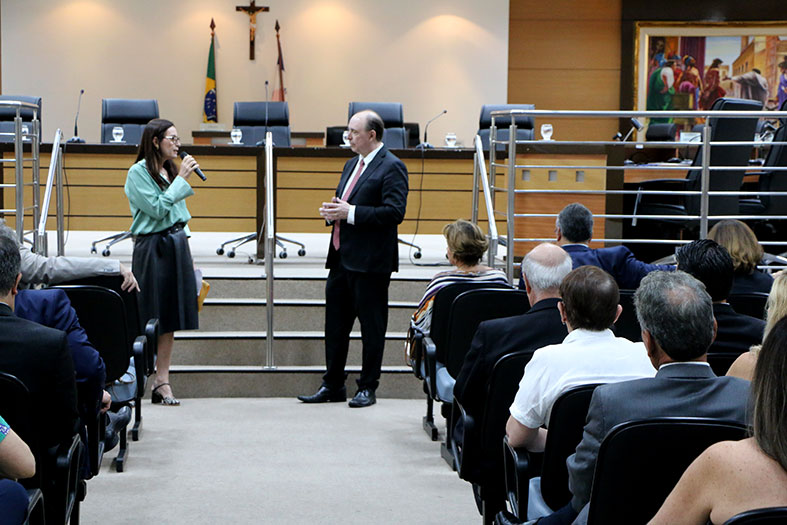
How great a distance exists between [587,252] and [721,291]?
107 cm

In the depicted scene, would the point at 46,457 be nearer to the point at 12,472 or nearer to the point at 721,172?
the point at 12,472

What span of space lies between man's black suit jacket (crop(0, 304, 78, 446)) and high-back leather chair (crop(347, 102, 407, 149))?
18.5ft

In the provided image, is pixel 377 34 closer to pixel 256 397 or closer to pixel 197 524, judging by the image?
pixel 256 397

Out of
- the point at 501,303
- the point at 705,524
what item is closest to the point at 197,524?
the point at 501,303

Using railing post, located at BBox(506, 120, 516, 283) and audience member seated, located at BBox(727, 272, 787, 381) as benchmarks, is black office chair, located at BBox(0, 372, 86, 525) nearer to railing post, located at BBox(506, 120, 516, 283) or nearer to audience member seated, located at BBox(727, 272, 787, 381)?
audience member seated, located at BBox(727, 272, 787, 381)

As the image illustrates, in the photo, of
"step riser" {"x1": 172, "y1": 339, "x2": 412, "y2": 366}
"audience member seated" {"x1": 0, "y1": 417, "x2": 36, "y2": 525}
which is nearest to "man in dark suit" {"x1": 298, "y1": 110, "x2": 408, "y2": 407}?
"step riser" {"x1": 172, "y1": 339, "x2": 412, "y2": 366}

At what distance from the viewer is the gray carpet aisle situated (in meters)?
3.18

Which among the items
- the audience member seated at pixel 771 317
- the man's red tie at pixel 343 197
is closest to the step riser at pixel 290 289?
the man's red tie at pixel 343 197

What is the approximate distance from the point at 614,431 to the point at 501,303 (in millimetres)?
1838

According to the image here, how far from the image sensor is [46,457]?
225cm

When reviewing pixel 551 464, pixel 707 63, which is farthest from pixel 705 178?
pixel 707 63

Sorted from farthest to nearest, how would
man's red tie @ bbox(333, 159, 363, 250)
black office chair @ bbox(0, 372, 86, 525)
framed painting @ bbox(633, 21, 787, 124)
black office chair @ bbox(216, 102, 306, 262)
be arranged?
1. framed painting @ bbox(633, 21, 787, 124)
2. black office chair @ bbox(216, 102, 306, 262)
3. man's red tie @ bbox(333, 159, 363, 250)
4. black office chair @ bbox(0, 372, 86, 525)

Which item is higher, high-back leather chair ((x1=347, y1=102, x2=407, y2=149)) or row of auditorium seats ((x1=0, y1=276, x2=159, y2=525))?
high-back leather chair ((x1=347, y1=102, x2=407, y2=149))

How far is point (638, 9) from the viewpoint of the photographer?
36.1ft
